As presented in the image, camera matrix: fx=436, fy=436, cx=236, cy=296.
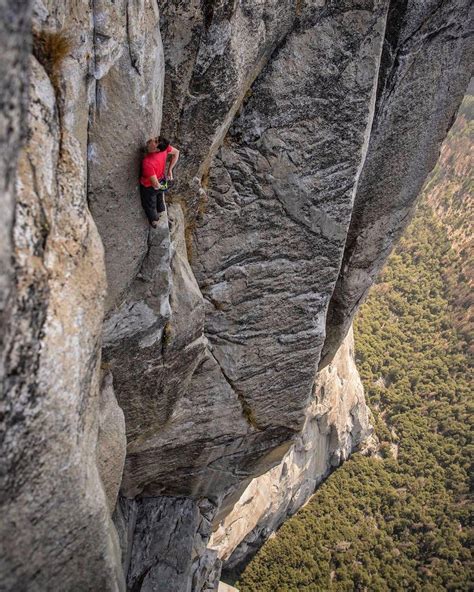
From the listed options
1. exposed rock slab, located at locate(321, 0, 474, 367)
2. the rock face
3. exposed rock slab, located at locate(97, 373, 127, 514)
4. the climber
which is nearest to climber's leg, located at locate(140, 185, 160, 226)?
the climber

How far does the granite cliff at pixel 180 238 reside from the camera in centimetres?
365

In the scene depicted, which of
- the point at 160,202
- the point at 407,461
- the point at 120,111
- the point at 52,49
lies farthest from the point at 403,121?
the point at 407,461

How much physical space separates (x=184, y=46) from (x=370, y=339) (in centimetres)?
3162

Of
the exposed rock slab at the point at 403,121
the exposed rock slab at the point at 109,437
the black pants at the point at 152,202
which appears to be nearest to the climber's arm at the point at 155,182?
the black pants at the point at 152,202

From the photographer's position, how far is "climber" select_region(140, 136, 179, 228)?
17.1ft

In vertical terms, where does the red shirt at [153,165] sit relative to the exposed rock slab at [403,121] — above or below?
below

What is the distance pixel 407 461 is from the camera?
2938 centimetres

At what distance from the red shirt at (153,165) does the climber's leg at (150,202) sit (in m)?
0.13

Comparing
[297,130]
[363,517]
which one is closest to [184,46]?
[297,130]

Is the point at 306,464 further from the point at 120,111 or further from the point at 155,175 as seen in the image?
the point at 120,111

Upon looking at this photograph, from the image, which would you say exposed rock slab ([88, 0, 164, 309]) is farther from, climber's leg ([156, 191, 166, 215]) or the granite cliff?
climber's leg ([156, 191, 166, 215])

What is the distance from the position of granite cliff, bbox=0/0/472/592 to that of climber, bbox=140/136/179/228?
0.60ft

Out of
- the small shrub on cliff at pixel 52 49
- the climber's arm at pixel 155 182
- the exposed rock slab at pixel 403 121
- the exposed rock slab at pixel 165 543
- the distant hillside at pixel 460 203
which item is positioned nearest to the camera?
the small shrub on cliff at pixel 52 49

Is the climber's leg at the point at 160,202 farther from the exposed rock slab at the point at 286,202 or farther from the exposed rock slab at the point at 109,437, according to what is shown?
the exposed rock slab at the point at 109,437
